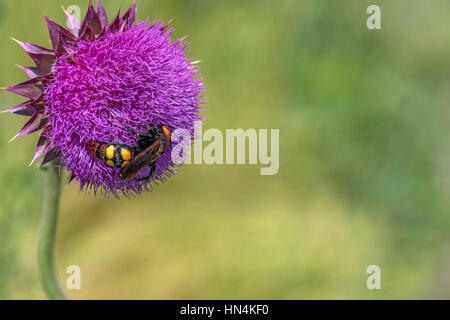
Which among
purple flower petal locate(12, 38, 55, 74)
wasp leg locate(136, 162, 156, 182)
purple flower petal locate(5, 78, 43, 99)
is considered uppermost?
purple flower petal locate(12, 38, 55, 74)

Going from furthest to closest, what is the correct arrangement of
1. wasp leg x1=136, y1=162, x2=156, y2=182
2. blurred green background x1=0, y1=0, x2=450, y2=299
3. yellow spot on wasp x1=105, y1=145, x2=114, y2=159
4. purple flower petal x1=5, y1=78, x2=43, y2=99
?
1. blurred green background x1=0, y1=0, x2=450, y2=299
2. wasp leg x1=136, y1=162, x2=156, y2=182
3. purple flower petal x1=5, y1=78, x2=43, y2=99
4. yellow spot on wasp x1=105, y1=145, x2=114, y2=159

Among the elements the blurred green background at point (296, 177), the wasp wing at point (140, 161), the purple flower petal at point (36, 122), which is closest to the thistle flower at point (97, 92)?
Answer: the purple flower petal at point (36, 122)

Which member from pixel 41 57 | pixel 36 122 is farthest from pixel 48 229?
pixel 41 57

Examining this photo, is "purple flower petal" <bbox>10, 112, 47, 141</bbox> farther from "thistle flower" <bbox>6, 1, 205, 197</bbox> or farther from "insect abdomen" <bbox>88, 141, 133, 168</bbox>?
"insect abdomen" <bbox>88, 141, 133, 168</bbox>

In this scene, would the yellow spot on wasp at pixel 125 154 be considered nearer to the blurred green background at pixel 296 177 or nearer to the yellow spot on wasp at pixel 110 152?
the yellow spot on wasp at pixel 110 152

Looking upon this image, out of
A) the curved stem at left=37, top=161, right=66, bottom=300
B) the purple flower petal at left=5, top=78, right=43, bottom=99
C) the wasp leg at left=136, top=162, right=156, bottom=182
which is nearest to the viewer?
the purple flower petal at left=5, top=78, right=43, bottom=99

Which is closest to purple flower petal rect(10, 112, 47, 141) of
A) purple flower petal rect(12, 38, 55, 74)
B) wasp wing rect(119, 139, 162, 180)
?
purple flower petal rect(12, 38, 55, 74)
